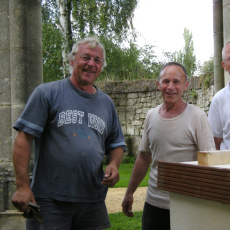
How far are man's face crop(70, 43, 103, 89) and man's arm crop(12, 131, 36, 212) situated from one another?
47cm

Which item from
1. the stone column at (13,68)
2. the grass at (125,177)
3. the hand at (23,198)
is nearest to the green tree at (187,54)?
the grass at (125,177)

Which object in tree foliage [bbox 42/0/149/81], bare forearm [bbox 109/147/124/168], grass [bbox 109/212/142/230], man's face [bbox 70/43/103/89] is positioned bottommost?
grass [bbox 109/212/142/230]

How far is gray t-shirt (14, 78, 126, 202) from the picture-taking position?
197 cm

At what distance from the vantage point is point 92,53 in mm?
2205

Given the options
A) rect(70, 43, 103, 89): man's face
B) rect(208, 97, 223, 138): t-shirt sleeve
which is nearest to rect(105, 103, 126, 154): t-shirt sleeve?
rect(70, 43, 103, 89): man's face

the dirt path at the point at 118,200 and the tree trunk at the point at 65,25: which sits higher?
the tree trunk at the point at 65,25

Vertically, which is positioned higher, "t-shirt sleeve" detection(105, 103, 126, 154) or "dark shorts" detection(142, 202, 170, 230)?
"t-shirt sleeve" detection(105, 103, 126, 154)

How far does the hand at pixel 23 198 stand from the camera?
72.9 inches

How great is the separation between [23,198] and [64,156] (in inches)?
12.3

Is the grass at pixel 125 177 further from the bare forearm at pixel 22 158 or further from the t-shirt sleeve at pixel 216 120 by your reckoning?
the bare forearm at pixel 22 158

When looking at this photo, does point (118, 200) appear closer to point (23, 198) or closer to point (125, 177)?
point (125, 177)

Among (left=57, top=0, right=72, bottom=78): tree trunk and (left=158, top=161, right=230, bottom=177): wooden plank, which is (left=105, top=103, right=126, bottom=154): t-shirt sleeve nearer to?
(left=158, top=161, right=230, bottom=177): wooden plank

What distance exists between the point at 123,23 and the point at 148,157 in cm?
1076

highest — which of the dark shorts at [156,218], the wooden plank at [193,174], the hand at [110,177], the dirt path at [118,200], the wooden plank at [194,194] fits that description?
the wooden plank at [193,174]
